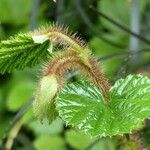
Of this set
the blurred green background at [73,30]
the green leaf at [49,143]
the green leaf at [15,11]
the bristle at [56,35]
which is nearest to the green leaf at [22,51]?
the bristle at [56,35]

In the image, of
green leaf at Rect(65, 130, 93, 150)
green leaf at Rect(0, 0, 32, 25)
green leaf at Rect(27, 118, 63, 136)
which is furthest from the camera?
green leaf at Rect(0, 0, 32, 25)

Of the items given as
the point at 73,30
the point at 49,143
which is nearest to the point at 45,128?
the point at 49,143

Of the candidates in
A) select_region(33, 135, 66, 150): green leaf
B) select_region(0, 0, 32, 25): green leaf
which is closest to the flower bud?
select_region(33, 135, 66, 150): green leaf

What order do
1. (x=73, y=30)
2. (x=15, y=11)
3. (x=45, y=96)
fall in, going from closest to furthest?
(x=45, y=96) → (x=73, y=30) → (x=15, y=11)

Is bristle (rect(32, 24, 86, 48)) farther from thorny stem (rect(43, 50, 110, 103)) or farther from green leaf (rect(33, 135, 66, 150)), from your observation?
green leaf (rect(33, 135, 66, 150))

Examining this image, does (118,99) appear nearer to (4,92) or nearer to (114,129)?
(114,129)

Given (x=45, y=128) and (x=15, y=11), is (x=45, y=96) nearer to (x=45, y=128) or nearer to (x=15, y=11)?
(x=45, y=128)
